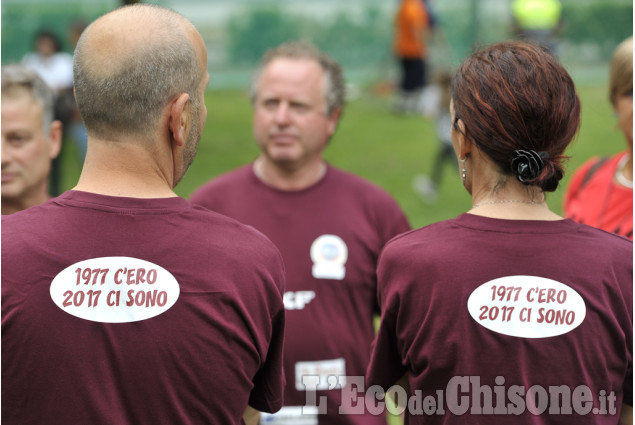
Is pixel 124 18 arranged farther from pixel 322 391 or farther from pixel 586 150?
pixel 586 150

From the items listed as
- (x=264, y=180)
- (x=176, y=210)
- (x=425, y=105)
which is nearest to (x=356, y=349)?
(x=264, y=180)

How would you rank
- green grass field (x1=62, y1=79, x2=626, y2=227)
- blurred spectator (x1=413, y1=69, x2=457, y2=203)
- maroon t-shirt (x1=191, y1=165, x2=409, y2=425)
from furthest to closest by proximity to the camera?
green grass field (x1=62, y1=79, x2=626, y2=227), blurred spectator (x1=413, y1=69, x2=457, y2=203), maroon t-shirt (x1=191, y1=165, x2=409, y2=425)

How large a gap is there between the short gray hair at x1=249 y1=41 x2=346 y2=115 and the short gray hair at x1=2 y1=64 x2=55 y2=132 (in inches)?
45.1

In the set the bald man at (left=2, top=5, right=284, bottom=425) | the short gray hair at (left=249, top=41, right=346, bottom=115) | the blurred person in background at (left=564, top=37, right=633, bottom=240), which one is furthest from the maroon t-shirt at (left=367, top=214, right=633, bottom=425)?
the short gray hair at (left=249, top=41, right=346, bottom=115)

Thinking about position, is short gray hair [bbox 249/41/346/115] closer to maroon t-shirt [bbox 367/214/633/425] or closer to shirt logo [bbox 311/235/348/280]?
shirt logo [bbox 311/235/348/280]

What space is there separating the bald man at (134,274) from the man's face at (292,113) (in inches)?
68.7

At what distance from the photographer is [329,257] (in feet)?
12.0

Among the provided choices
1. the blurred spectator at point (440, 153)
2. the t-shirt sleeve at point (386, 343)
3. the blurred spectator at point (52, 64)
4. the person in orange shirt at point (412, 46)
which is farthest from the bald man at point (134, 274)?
the person in orange shirt at point (412, 46)

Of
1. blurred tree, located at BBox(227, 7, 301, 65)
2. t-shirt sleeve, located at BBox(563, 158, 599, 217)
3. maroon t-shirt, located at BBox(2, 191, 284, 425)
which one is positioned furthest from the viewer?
blurred tree, located at BBox(227, 7, 301, 65)

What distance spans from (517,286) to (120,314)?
1038mm

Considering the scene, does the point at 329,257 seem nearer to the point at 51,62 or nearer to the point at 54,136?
the point at 54,136

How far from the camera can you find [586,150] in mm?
13820

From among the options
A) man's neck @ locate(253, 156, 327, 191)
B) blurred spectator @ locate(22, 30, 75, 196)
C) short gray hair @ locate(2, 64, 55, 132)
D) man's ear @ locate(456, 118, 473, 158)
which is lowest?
man's neck @ locate(253, 156, 327, 191)

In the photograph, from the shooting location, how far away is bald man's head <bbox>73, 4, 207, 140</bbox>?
6.58 ft
